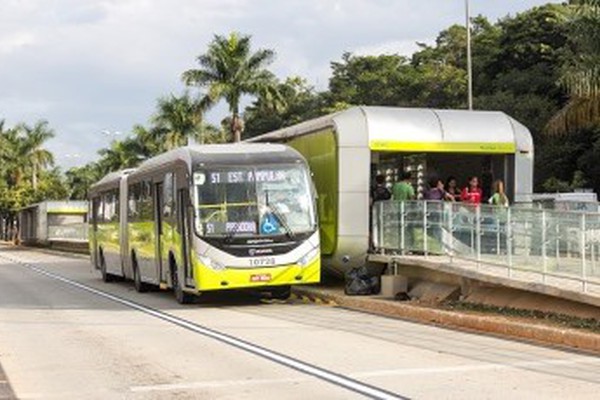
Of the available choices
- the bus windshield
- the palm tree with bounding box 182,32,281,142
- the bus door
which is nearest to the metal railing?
the bus windshield

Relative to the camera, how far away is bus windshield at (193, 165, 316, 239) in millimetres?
17969

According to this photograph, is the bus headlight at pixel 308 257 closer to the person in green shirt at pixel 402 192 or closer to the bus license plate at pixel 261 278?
the bus license plate at pixel 261 278

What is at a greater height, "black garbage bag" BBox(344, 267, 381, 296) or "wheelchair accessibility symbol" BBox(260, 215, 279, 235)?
"wheelchair accessibility symbol" BBox(260, 215, 279, 235)

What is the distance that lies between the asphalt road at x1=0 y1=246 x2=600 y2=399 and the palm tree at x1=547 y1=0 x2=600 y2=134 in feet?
26.0

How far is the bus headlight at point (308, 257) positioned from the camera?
18.2 m

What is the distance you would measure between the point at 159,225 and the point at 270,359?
10.4m

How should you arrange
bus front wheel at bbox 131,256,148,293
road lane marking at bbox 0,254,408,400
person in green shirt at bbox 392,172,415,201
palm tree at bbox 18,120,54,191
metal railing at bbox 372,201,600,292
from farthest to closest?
1. palm tree at bbox 18,120,54,191
2. bus front wheel at bbox 131,256,148,293
3. person in green shirt at bbox 392,172,415,201
4. metal railing at bbox 372,201,600,292
5. road lane marking at bbox 0,254,408,400

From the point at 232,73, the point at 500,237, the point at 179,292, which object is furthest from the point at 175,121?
the point at 500,237

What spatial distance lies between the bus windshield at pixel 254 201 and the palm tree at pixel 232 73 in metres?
29.4

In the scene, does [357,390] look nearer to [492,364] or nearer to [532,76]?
[492,364]

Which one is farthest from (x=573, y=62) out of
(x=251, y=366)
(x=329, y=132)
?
(x=251, y=366)

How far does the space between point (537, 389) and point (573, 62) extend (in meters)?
15.1

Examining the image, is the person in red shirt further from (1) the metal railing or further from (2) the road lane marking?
(2) the road lane marking

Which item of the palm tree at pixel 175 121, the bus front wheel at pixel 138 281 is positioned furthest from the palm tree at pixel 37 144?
the bus front wheel at pixel 138 281
